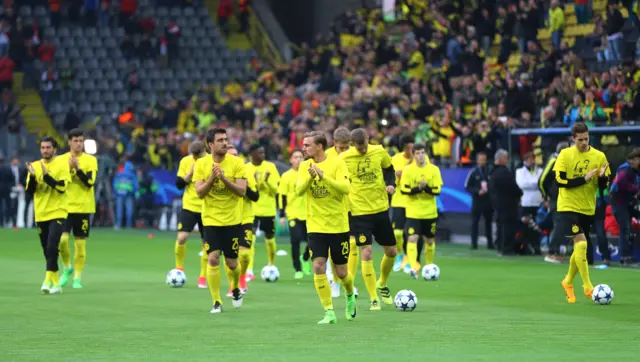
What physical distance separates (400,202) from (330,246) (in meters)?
7.84

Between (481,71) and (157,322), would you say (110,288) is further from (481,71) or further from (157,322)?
(481,71)

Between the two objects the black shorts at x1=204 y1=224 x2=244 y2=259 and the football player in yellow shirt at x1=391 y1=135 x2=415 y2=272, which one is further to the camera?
the football player in yellow shirt at x1=391 y1=135 x2=415 y2=272

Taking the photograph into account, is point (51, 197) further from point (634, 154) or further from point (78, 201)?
point (634, 154)

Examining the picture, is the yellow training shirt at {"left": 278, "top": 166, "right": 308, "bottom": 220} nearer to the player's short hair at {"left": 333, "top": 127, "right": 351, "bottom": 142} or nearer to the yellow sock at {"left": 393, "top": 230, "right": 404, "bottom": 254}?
the yellow sock at {"left": 393, "top": 230, "right": 404, "bottom": 254}

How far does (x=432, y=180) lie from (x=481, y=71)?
12597mm

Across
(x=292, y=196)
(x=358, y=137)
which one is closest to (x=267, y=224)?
(x=292, y=196)

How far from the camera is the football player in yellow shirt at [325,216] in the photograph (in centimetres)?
1491

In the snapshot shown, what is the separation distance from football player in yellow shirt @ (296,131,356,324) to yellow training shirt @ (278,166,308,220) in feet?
22.3

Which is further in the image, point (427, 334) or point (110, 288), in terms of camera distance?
point (110, 288)

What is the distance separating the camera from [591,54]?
106 feet

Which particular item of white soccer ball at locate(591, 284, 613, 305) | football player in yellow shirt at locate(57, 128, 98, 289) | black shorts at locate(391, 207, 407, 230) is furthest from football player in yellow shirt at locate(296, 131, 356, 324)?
black shorts at locate(391, 207, 407, 230)

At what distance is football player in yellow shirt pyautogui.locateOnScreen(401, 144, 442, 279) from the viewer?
71.3 ft

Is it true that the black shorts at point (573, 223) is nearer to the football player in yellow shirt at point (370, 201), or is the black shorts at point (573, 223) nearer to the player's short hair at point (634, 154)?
the football player in yellow shirt at point (370, 201)

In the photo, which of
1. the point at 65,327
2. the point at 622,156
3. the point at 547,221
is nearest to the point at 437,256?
the point at 547,221
